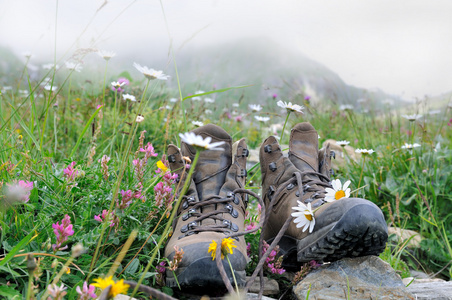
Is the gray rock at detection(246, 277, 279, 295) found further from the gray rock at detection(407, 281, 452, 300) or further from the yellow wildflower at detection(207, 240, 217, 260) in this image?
the gray rock at detection(407, 281, 452, 300)

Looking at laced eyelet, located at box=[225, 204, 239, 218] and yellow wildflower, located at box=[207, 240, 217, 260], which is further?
laced eyelet, located at box=[225, 204, 239, 218]

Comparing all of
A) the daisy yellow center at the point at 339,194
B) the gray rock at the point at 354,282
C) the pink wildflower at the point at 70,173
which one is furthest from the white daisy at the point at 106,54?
the gray rock at the point at 354,282

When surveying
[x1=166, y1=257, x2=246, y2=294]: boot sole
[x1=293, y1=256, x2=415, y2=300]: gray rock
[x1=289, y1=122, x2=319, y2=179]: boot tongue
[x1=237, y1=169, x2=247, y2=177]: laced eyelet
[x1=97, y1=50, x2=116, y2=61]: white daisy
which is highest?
[x1=97, y1=50, x2=116, y2=61]: white daisy

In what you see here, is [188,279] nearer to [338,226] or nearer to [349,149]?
[338,226]

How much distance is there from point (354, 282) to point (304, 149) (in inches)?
34.4

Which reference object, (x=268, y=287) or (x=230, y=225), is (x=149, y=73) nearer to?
(x=230, y=225)

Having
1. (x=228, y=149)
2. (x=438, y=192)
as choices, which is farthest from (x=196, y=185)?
(x=438, y=192)

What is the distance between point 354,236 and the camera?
1.70m

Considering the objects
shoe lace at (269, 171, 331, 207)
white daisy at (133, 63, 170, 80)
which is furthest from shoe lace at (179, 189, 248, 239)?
white daisy at (133, 63, 170, 80)

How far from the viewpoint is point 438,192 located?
360 cm

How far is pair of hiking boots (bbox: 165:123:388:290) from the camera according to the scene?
5.50 ft

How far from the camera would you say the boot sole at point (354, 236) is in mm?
1672

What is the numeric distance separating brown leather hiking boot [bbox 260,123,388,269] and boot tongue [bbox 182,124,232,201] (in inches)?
10.5

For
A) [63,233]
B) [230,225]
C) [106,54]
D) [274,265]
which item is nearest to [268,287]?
[274,265]
